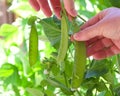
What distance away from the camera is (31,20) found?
644 mm

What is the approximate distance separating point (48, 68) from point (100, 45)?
147 millimetres

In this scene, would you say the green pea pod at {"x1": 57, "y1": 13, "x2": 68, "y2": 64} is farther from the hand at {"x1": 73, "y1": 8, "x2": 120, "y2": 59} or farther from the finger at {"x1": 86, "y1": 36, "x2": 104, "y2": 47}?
the finger at {"x1": 86, "y1": 36, "x2": 104, "y2": 47}

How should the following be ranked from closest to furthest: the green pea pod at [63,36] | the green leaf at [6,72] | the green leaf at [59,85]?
the green pea pod at [63,36] < the green leaf at [59,85] < the green leaf at [6,72]

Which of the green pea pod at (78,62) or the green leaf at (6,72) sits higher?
the green pea pod at (78,62)

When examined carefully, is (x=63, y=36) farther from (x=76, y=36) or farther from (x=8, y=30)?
(x=8, y=30)

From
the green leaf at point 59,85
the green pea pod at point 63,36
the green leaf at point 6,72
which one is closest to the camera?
the green pea pod at point 63,36

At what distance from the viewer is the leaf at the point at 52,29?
→ 69 cm

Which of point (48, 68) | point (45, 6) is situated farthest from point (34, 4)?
point (48, 68)

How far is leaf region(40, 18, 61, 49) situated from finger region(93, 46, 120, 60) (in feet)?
0.37

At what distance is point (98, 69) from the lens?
73 centimetres

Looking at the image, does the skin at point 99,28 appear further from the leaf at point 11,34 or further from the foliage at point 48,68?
the leaf at point 11,34

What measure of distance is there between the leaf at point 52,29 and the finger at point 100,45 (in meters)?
0.10

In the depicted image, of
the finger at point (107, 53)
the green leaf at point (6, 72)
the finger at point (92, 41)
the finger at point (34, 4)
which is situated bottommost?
the green leaf at point (6, 72)

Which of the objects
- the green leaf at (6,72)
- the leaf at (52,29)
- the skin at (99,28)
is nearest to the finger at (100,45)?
the skin at (99,28)
